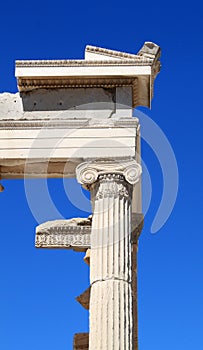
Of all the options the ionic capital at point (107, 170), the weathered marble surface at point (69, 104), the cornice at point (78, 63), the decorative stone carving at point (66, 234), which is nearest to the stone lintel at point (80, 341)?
the decorative stone carving at point (66, 234)

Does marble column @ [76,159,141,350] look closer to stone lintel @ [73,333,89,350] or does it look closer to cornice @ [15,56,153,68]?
cornice @ [15,56,153,68]

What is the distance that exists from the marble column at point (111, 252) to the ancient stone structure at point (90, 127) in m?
0.03

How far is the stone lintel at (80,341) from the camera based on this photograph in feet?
103

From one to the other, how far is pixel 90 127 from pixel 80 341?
893 centimetres

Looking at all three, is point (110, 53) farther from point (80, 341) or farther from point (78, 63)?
point (80, 341)

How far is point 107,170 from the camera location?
25953 millimetres

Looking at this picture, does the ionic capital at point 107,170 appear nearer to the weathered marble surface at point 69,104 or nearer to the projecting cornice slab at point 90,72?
the weathered marble surface at point 69,104

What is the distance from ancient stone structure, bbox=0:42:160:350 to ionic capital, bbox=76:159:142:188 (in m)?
0.03

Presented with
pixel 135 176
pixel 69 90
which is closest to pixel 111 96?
pixel 69 90

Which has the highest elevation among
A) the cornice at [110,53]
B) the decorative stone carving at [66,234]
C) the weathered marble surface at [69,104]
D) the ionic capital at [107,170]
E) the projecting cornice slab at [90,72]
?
the cornice at [110,53]

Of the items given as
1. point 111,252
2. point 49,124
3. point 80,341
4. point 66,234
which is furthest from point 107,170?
point 80,341

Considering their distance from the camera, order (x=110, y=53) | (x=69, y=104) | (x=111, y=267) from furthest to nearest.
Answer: (x=110, y=53) < (x=69, y=104) < (x=111, y=267)

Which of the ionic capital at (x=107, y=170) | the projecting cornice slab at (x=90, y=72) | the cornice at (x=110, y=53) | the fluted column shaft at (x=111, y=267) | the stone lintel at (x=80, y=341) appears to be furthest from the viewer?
the stone lintel at (x=80, y=341)

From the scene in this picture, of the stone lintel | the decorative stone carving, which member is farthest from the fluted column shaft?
the stone lintel
